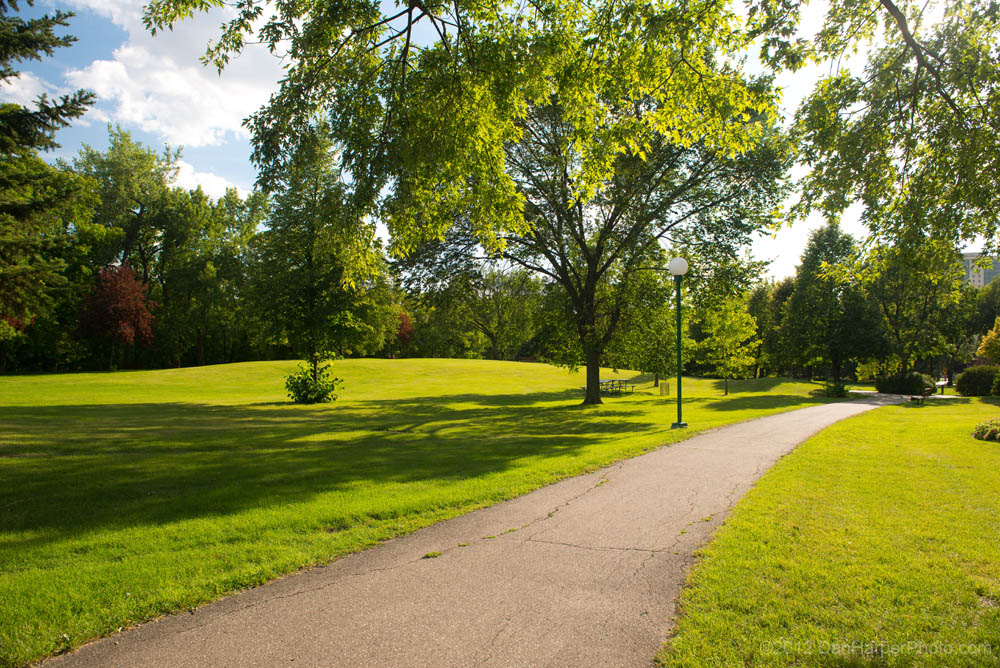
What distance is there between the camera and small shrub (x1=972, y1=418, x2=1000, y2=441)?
12352 millimetres

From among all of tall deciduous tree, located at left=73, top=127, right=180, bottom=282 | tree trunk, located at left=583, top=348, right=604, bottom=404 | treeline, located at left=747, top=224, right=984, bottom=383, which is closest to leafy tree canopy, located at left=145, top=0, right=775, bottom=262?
tree trunk, located at left=583, top=348, right=604, bottom=404

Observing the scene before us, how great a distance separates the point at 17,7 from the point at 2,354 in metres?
44.6

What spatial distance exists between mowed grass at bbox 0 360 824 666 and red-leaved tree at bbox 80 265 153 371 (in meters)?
23.9

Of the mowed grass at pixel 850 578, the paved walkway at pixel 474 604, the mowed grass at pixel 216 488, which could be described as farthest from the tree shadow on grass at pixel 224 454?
the mowed grass at pixel 850 578

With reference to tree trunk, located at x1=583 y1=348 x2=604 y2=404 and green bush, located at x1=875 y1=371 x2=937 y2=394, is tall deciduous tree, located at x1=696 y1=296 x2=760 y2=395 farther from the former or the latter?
tree trunk, located at x1=583 y1=348 x2=604 y2=404

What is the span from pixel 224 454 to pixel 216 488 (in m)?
3.13

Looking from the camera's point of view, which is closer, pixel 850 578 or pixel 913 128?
pixel 850 578

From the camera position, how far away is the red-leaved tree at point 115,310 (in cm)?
4006

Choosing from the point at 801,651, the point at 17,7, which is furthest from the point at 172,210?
the point at 801,651

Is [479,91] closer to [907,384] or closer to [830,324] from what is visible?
[907,384]

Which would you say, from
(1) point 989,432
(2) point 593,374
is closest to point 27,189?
(2) point 593,374

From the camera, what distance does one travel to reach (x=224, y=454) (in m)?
10.2

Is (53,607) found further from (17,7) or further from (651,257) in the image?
(651,257)

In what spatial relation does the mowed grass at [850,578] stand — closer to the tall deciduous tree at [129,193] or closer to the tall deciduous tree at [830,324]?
the tall deciduous tree at [830,324]
